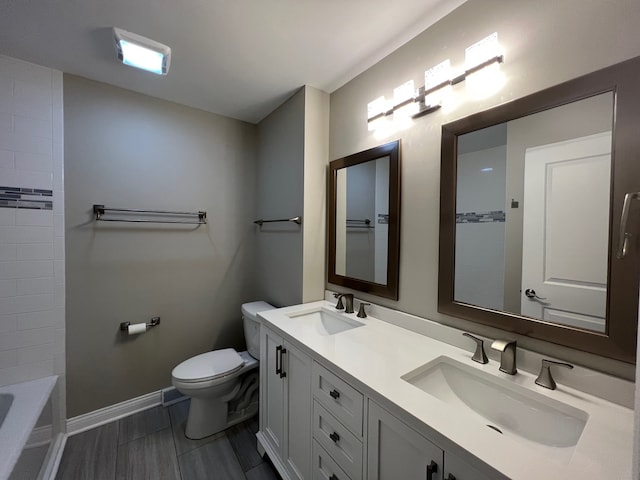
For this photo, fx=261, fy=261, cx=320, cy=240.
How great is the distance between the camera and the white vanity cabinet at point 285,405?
1226mm

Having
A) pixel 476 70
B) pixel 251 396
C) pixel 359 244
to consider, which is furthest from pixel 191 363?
pixel 476 70

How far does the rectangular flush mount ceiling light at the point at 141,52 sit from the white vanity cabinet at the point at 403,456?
1.99 metres

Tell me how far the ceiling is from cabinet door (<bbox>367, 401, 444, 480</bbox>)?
5.56 ft

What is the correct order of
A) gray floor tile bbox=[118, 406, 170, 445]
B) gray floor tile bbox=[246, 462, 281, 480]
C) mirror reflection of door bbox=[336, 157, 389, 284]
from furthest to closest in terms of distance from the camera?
gray floor tile bbox=[118, 406, 170, 445], mirror reflection of door bbox=[336, 157, 389, 284], gray floor tile bbox=[246, 462, 281, 480]

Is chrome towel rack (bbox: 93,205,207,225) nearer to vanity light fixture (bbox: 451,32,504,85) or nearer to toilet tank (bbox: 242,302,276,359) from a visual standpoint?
toilet tank (bbox: 242,302,276,359)

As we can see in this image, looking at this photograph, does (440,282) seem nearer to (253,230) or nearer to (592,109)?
(592,109)

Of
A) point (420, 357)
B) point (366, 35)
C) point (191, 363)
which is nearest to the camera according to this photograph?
point (420, 357)

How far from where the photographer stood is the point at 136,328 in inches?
75.4

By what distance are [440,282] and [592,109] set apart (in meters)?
0.82

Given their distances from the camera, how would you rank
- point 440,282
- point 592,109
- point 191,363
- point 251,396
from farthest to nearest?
point 251,396, point 191,363, point 440,282, point 592,109

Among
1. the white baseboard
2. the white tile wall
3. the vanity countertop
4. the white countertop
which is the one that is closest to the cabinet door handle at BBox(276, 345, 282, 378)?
the vanity countertop

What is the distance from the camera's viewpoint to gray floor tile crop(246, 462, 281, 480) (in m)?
1.46

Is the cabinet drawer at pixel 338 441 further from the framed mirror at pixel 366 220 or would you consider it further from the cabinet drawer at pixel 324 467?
the framed mirror at pixel 366 220

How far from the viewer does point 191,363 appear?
1.81m
